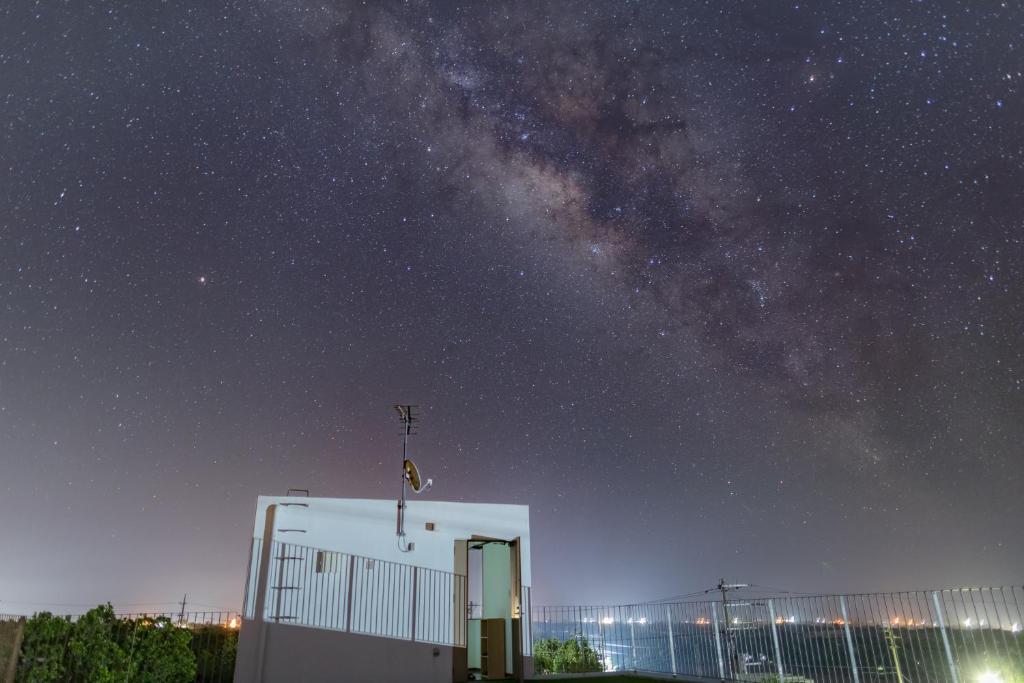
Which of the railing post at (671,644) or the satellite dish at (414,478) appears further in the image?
the satellite dish at (414,478)

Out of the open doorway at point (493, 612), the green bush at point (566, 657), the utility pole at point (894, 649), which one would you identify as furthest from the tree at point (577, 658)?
the utility pole at point (894, 649)

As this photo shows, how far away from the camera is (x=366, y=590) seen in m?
11.3

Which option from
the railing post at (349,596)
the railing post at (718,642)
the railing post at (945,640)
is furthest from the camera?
the railing post at (349,596)

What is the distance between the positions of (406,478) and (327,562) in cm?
236

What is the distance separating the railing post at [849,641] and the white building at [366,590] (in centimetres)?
481

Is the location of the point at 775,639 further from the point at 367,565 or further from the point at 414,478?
the point at 414,478

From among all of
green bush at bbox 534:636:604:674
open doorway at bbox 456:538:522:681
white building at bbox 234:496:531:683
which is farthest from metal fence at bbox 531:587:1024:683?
white building at bbox 234:496:531:683

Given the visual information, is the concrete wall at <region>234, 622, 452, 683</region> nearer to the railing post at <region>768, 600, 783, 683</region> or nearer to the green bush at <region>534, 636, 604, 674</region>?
the railing post at <region>768, 600, 783, 683</region>

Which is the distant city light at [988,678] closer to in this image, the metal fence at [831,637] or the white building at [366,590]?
the metal fence at [831,637]

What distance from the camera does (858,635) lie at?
902 cm

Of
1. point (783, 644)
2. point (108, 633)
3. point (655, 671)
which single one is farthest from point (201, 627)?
point (783, 644)

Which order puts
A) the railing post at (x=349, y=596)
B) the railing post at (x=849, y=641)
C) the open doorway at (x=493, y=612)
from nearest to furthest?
the railing post at (x=849, y=641) < the railing post at (x=349, y=596) < the open doorway at (x=493, y=612)

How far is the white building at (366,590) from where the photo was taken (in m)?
10.5

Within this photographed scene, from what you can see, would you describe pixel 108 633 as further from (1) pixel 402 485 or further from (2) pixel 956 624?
(2) pixel 956 624
